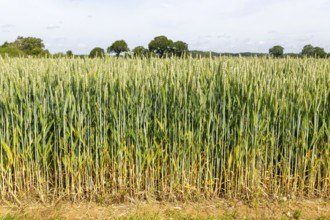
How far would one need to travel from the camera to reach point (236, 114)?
369cm

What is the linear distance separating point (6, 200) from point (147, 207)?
1538mm

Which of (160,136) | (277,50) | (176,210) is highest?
(277,50)

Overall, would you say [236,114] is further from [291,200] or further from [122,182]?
[122,182]

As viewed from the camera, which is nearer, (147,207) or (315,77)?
(147,207)

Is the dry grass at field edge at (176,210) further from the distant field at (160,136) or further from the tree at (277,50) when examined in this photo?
the tree at (277,50)

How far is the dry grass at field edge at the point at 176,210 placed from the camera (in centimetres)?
352

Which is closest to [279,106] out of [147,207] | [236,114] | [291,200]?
[236,114]

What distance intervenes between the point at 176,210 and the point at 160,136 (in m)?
0.77

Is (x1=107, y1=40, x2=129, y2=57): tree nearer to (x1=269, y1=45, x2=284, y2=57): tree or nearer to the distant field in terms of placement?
the distant field

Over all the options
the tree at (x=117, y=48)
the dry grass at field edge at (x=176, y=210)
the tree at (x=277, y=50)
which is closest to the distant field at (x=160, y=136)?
the dry grass at field edge at (x=176, y=210)

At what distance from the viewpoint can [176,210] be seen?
11.8 feet

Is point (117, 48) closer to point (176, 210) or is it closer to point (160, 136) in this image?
point (160, 136)

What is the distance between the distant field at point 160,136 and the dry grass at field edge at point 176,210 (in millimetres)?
101

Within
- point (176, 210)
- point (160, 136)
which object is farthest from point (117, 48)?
point (176, 210)
